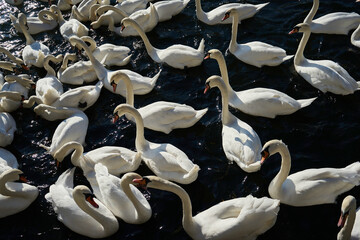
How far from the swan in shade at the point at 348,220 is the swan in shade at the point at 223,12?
8075 millimetres

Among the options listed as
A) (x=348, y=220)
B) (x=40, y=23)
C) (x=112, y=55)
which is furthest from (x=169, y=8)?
(x=348, y=220)

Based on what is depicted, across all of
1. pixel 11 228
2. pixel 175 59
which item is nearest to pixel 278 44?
pixel 175 59

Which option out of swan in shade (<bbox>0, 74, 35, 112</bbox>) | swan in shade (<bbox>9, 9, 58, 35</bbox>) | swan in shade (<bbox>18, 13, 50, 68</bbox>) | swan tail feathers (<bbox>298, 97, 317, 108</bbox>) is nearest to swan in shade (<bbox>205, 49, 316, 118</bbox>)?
swan tail feathers (<bbox>298, 97, 317, 108</bbox>)

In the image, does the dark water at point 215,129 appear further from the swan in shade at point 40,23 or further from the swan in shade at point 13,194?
the swan in shade at point 40,23

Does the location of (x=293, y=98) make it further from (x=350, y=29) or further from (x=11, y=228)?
(x=11, y=228)

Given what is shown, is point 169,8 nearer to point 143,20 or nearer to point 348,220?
point 143,20

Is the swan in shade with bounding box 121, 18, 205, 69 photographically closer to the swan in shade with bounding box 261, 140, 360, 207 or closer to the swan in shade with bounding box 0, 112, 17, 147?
the swan in shade with bounding box 0, 112, 17, 147

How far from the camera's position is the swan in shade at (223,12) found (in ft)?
44.6

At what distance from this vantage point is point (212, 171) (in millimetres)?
9375

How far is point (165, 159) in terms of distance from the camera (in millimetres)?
9000

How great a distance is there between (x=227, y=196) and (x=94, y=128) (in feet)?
13.4

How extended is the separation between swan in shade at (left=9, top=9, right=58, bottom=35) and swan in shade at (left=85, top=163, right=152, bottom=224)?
26.2 feet

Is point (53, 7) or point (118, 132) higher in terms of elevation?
point (53, 7)

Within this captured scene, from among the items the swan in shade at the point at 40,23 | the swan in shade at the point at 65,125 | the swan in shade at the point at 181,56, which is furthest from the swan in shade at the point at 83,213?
the swan in shade at the point at 40,23
